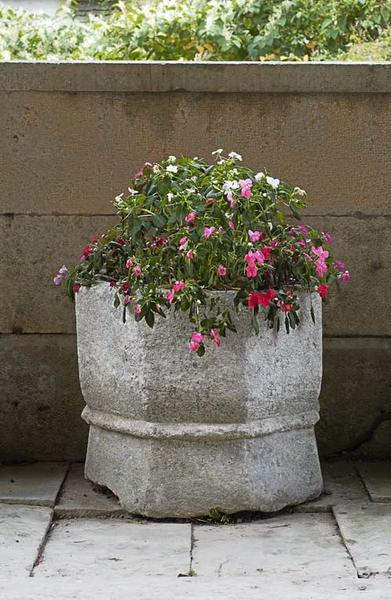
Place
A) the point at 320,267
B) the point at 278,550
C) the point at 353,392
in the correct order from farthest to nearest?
the point at 353,392
the point at 320,267
the point at 278,550

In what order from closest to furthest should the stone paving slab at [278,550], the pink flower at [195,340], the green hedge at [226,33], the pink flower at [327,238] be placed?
1. the stone paving slab at [278,550]
2. the pink flower at [195,340]
3. the pink flower at [327,238]
4. the green hedge at [226,33]

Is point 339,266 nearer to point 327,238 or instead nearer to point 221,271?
point 327,238

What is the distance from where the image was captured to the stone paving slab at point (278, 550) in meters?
3.66

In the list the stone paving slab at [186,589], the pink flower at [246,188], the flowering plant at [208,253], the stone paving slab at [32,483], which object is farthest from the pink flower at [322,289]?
the stone paving slab at [32,483]

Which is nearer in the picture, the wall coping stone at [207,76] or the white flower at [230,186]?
the white flower at [230,186]

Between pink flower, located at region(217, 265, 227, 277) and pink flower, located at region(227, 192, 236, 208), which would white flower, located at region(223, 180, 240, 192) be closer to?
pink flower, located at region(227, 192, 236, 208)

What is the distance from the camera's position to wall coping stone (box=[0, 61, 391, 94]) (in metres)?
4.75

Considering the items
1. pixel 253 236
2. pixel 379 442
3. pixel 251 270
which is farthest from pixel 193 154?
pixel 379 442

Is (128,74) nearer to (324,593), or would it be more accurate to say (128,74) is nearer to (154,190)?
(154,190)

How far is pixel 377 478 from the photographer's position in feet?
15.4

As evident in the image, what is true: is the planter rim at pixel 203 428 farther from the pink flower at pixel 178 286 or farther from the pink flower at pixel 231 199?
the pink flower at pixel 231 199

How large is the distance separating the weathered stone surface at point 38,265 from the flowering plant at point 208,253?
0.49 meters

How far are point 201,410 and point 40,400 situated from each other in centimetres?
109

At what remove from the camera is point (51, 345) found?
4926mm
